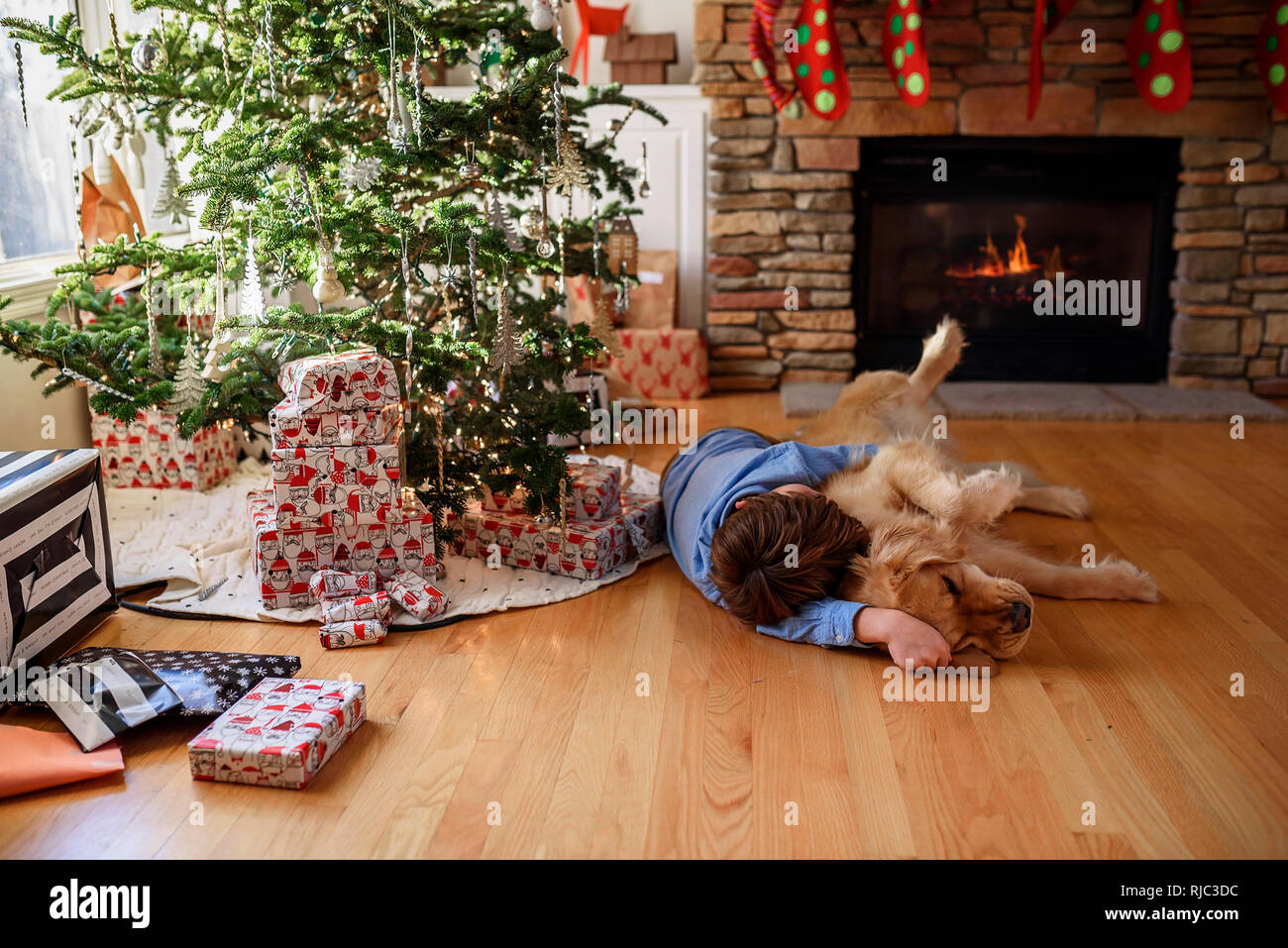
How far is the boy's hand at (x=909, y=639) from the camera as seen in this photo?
199 cm

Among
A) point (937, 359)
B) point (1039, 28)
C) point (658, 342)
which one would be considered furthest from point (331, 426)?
point (1039, 28)

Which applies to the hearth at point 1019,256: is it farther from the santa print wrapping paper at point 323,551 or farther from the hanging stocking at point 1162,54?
the santa print wrapping paper at point 323,551

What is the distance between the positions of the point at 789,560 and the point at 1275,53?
3204mm

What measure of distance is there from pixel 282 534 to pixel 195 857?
2.96 feet

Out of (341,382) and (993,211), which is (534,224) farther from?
(993,211)

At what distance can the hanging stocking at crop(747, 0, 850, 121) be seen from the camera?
4.02 metres

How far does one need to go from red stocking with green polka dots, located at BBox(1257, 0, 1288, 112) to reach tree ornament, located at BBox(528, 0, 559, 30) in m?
2.90

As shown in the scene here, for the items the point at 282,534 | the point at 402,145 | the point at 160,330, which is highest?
the point at 402,145

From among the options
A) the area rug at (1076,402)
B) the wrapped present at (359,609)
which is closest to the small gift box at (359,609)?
the wrapped present at (359,609)

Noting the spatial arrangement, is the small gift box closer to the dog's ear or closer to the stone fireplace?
the dog's ear

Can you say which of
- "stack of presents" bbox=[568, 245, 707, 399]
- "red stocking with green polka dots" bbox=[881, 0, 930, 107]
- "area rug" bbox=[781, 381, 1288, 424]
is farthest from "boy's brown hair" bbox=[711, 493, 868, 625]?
"red stocking with green polka dots" bbox=[881, 0, 930, 107]
